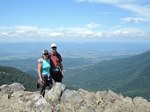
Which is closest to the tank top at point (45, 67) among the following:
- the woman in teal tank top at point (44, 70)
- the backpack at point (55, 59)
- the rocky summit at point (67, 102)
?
the woman in teal tank top at point (44, 70)

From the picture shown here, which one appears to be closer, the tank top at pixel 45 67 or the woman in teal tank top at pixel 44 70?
the woman in teal tank top at pixel 44 70

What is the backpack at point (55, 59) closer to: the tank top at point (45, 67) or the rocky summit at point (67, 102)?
the tank top at point (45, 67)

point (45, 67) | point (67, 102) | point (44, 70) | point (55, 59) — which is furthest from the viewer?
point (55, 59)

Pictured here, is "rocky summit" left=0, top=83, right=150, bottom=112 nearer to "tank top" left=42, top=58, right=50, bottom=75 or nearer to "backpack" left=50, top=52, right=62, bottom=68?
"tank top" left=42, top=58, right=50, bottom=75

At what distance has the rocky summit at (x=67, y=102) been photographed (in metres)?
25.8

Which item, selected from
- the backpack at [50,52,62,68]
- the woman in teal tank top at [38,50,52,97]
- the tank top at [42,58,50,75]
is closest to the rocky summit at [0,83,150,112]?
the woman in teal tank top at [38,50,52,97]

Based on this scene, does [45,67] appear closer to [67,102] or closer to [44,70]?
[44,70]

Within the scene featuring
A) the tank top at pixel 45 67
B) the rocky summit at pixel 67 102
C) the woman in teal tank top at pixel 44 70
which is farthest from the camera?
the tank top at pixel 45 67

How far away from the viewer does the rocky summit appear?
25750 millimetres

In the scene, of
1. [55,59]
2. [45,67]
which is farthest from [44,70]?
[55,59]

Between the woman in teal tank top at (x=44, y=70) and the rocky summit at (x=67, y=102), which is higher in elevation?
the woman in teal tank top at (x=44, y=70)

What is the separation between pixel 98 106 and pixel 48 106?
15.9 feet

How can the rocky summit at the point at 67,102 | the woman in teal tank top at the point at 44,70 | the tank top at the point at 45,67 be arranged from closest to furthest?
the rocky summit at the point at 67,102 → the woman in teal tank top at the point at 44,70 → the tank top at the point at 45,67

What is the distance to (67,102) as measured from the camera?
2623 centimetres
